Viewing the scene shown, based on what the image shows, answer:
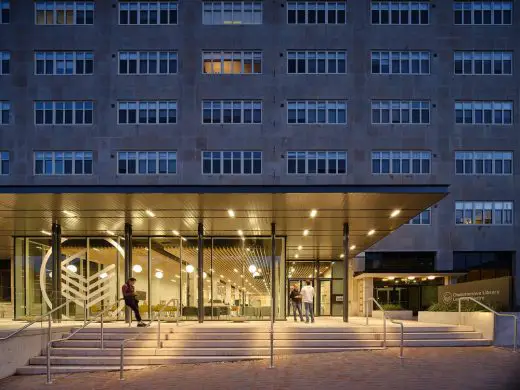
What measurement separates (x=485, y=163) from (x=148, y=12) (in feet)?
76.2

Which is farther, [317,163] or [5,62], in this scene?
[5,62]

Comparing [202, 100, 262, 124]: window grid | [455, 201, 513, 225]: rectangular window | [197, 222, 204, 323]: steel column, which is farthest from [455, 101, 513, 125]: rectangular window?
[197, 222, 204, 323]: steel column

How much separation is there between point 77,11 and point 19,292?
23686 millimetres

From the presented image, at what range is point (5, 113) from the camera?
4788 centimetres

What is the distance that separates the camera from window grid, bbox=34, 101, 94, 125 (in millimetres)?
47781

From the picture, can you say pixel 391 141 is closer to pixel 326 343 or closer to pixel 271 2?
pixel 271 2

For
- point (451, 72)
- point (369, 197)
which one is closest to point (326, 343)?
point (369, 197)

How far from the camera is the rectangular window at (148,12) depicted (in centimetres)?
4856

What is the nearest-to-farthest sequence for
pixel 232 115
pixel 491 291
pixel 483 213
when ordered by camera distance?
pixel 491 291 → pixel 232 115 → pixel 483 213

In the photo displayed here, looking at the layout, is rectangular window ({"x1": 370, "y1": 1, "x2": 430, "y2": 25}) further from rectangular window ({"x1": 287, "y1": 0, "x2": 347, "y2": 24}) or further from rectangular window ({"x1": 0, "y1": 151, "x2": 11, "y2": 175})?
rectangular window ({"x1": 0, "y1": 151, "x2": 11, "y2": 175})

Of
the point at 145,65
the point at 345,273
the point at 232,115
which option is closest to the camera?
the point at 345,273

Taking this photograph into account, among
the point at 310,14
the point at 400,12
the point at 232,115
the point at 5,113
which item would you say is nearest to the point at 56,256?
the point at 232,115

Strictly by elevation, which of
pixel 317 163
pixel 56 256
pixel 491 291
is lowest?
pixel 491 291

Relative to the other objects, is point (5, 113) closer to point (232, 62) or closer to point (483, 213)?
point (232, 62)
